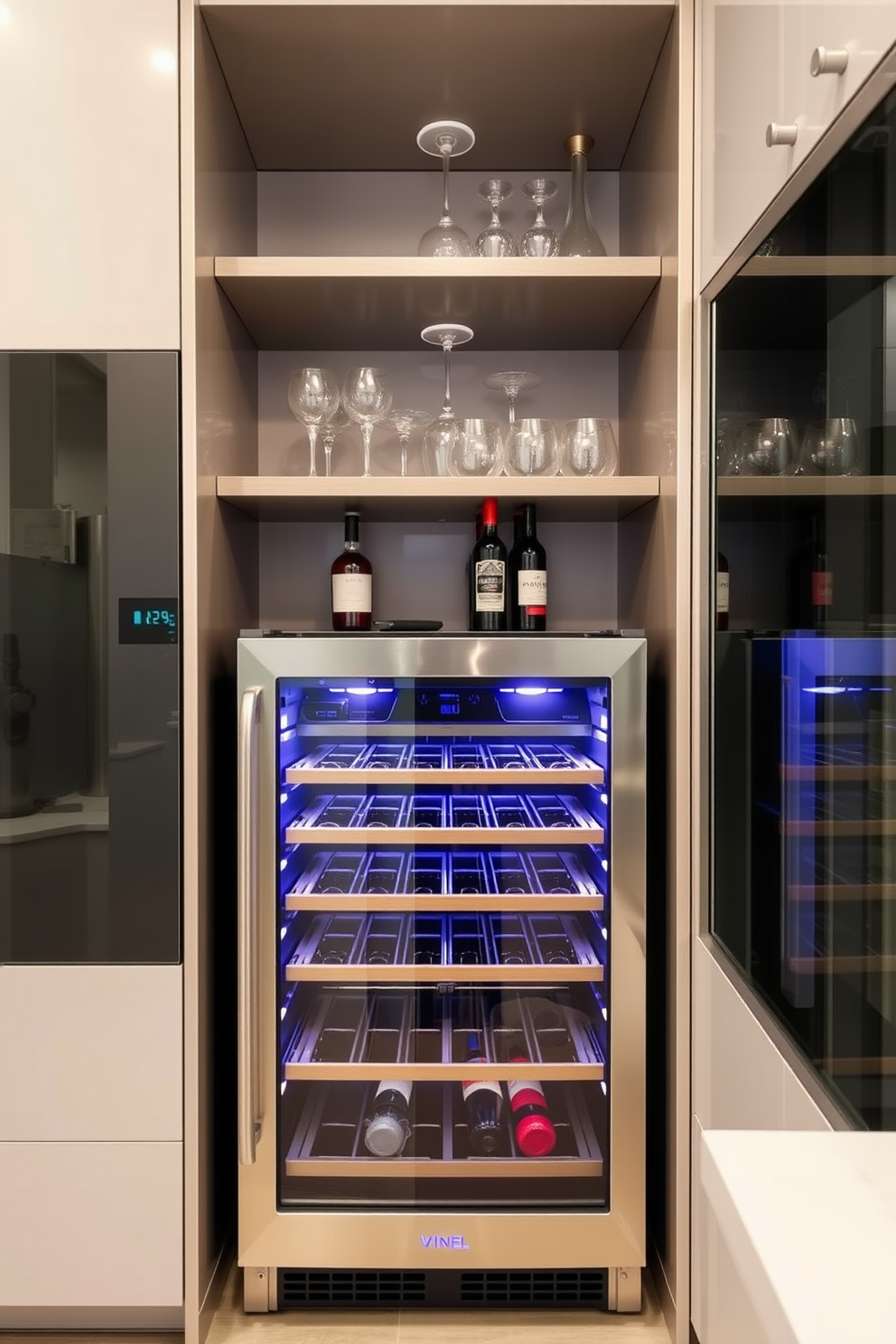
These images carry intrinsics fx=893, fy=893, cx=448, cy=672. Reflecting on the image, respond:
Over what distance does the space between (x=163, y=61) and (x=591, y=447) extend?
3.39 feet

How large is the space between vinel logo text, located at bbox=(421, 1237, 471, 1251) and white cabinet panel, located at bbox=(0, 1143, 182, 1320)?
0.44 meters

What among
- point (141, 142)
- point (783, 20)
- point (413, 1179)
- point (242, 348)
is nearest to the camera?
point (783, 20)

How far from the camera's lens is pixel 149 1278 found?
1.58 metres

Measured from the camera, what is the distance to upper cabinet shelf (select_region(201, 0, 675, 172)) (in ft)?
5.31

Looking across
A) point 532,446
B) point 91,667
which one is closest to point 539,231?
point 532,446

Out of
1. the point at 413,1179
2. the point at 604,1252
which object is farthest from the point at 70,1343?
the point at 604,1252

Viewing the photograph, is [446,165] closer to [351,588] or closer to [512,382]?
[512,382]

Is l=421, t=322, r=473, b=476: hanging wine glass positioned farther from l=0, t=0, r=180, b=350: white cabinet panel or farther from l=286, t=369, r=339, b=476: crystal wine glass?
l=0, t=0, r=180, b=350: white cabinet panel

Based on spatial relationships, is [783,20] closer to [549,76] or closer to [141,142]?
[549,76]

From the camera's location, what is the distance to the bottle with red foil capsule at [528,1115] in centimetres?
169

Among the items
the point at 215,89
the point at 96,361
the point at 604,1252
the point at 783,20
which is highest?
the point at 215,89

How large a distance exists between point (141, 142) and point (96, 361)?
0.39 m

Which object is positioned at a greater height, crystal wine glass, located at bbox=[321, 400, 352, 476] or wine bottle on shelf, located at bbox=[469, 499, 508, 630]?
crystal wine glass, located at bbox=[321, 400, 352, 476]

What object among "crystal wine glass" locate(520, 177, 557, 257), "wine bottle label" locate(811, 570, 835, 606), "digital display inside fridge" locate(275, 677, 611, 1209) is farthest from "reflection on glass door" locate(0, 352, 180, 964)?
"wine bottle label" locate(811, 570, 835, 606)
